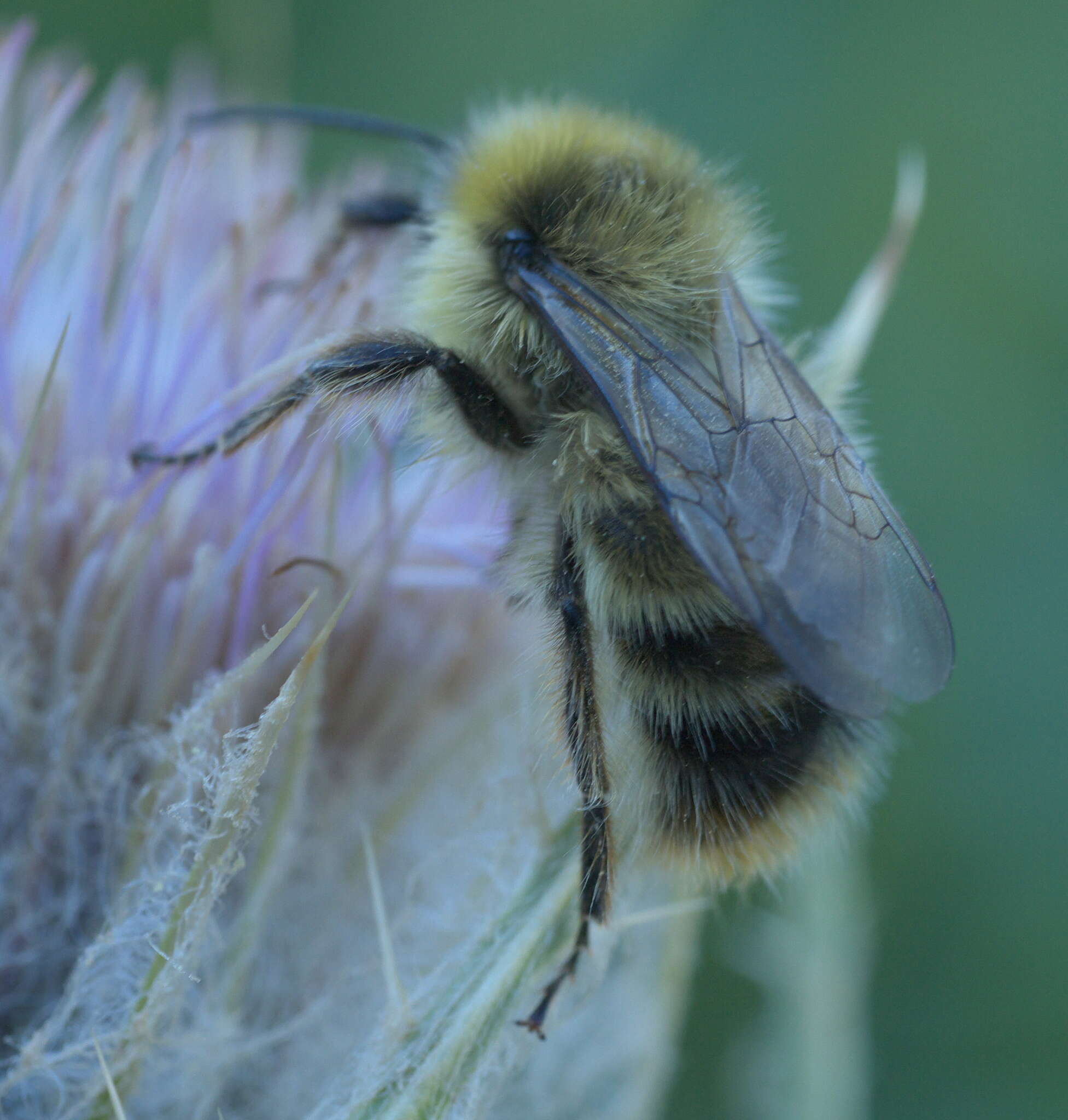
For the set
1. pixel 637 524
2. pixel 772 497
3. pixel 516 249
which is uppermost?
pixel 516 249

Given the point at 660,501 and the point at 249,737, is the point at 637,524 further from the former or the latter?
the point at 249,737

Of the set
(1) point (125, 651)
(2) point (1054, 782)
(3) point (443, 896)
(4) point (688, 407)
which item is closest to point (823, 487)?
(4) point (688, 407)

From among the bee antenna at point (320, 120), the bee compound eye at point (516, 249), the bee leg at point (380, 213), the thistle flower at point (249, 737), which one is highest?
the bee antenna at point (320, 120)

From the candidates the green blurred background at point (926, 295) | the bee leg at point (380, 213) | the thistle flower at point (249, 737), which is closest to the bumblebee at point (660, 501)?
the thistle flower at point (249, 737)

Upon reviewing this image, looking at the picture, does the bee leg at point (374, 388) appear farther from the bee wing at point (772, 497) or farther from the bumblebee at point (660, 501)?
the bee wing at point (772, 497)

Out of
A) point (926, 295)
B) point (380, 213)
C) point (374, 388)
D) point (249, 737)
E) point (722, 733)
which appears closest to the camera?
point (249, 737)

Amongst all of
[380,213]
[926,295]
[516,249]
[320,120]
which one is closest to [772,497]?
[516,249]
